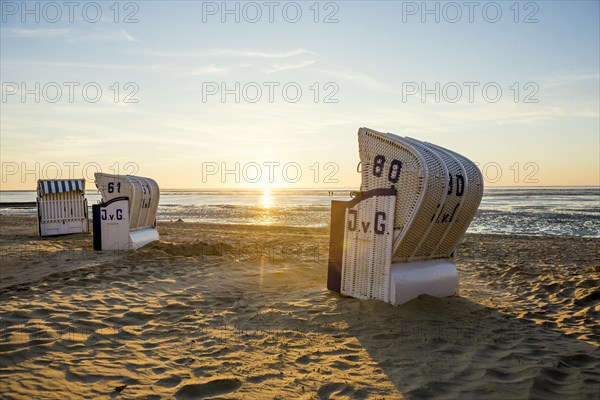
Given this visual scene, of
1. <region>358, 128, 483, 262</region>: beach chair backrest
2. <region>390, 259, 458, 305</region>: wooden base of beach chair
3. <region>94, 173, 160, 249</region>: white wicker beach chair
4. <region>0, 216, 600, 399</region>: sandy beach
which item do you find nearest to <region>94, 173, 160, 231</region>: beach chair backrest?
<region>94, 173, 160, 249</region>: white wicker beach chair

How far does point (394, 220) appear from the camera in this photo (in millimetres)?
6957

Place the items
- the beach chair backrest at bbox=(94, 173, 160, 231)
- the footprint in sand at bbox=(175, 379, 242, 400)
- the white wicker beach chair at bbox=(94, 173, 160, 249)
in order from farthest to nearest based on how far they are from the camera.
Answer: the beach chair backrest at bbox=(94, 173, 160, 231) → the white wicker beach chair at bbox=(94, 173, 160, 249) → the footprint in sand at bbox=(175, 379, 242, 400)

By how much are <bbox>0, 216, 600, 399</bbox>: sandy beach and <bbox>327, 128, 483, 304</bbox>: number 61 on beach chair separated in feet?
1.40

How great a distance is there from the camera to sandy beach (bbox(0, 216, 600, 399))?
4.52 m

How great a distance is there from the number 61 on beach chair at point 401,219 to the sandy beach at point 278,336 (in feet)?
1.40

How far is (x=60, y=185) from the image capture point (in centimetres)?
1809

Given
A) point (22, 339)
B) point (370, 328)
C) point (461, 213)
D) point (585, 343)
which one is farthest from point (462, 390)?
point (22, 339)

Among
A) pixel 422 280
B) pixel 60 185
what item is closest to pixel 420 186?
pixel 422 280

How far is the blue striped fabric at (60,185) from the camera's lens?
694 inches

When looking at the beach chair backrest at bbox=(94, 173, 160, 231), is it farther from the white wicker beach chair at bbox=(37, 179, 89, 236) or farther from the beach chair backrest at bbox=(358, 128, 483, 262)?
the beach chair backrest at bbox=(358, 128, 483, 262)

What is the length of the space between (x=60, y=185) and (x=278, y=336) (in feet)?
51.3

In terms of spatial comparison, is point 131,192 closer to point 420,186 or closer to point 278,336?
point 278,336

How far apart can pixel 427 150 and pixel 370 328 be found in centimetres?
302

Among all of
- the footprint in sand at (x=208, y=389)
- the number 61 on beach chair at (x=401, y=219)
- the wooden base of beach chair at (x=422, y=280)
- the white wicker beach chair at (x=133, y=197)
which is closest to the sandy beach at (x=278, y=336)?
the footprint in sand at (x=208, y=389)
